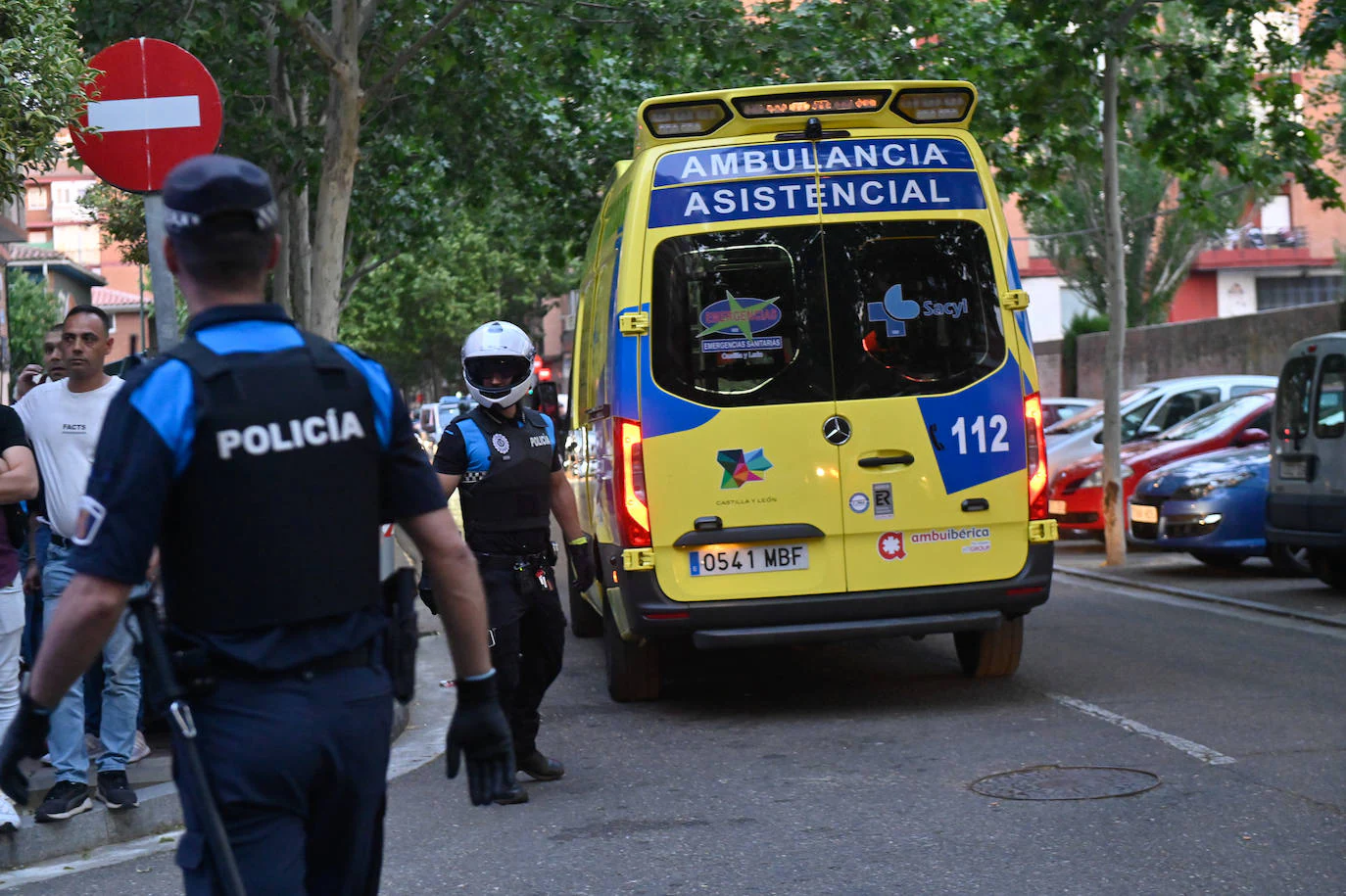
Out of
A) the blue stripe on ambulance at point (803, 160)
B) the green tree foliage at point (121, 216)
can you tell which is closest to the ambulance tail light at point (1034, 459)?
the blue stripe on ambulance at point (803, 160)

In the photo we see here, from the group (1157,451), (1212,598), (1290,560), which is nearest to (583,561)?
(1212,598)

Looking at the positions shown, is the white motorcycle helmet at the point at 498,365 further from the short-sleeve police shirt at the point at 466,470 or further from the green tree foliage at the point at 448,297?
the green tree foliage at the point at 448,297

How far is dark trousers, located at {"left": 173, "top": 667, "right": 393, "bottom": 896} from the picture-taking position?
268cm

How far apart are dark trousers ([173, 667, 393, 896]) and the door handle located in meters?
5.07

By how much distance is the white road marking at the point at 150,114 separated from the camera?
6.29 m

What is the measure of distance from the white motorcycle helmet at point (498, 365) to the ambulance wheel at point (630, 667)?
6.84ft

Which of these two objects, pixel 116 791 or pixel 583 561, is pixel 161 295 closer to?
pixel 116 791

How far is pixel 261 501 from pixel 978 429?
545 centimetres

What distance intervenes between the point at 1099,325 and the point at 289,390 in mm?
36521

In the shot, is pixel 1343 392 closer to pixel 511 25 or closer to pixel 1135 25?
pixel 1135 25

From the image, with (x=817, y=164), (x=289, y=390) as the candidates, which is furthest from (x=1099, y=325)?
(x=289, y=390)

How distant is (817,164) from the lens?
7.79 meters

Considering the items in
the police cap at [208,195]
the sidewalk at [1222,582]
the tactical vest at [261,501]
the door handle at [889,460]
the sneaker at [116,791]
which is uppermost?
the police cap at [208,195]

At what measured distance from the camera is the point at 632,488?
24.9ft
